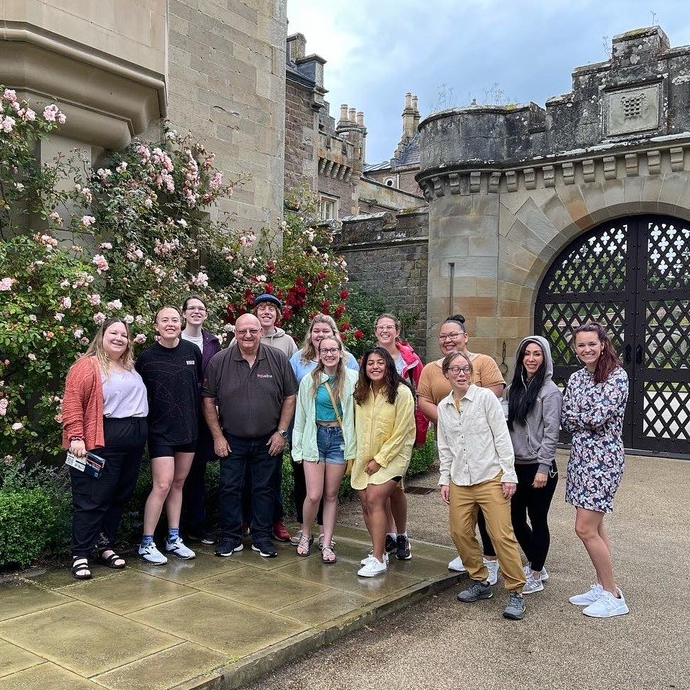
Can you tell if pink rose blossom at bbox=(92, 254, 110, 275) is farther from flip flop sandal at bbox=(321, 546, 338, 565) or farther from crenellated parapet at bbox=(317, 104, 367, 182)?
crenellated parapet at bbox=(317, 104, 367, 182)

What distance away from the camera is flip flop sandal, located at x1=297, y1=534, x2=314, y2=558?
5.25 meters

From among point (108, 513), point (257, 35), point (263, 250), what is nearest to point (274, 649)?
point (108, 513)

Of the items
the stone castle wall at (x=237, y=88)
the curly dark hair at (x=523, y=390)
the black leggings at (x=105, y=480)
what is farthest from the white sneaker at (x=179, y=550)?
the stone castle wall at (x=237, y=88)

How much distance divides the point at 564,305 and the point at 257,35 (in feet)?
20.6

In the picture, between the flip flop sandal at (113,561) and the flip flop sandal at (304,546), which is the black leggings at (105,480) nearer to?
the flip flop sandal at (113,561)

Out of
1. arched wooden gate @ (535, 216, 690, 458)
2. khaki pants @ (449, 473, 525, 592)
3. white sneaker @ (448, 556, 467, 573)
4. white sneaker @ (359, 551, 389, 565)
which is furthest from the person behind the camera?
arched wooden gate @ (535, 216, 690, 458)

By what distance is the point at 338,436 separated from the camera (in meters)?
5.15

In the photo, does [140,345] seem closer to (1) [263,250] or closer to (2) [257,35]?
(1) [263,250]

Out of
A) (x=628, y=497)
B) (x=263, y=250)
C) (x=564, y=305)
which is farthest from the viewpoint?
(x=564, y=305)

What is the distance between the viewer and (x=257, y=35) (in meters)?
9.59

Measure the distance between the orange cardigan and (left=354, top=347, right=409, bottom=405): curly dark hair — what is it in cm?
170

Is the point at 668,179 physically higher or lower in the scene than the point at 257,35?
lower

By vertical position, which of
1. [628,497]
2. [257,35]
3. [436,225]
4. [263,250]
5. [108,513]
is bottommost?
[628,497]

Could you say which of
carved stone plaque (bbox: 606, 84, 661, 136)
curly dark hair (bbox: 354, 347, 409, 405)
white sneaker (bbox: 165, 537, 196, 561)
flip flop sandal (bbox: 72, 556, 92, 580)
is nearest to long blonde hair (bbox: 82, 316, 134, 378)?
flip flop sandal (bbox: 72, 556, 92, 580)
